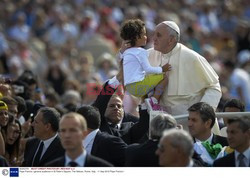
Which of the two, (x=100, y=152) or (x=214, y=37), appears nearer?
(x=100, y=152)

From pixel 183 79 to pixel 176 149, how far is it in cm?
297

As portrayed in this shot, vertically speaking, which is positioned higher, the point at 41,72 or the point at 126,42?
the point at 126,42

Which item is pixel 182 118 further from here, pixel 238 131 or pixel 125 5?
pixel 125 5

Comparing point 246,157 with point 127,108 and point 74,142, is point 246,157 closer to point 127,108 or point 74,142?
point 74,142

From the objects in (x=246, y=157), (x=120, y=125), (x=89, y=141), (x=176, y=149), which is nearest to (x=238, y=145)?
(x=246, y=157)

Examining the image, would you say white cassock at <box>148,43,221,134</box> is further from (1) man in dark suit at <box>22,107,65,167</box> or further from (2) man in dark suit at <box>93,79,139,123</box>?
Answer: (1) man in dark suit at <box>22,107,65,167</box>

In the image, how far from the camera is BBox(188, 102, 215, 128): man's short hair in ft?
34.2

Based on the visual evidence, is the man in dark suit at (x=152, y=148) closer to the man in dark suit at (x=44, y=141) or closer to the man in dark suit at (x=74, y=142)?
the man in dark suit at (x=74, y=142)

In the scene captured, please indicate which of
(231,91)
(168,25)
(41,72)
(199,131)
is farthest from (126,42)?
(41,72)

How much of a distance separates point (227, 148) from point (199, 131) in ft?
1.88

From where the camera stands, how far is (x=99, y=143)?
34.3ft

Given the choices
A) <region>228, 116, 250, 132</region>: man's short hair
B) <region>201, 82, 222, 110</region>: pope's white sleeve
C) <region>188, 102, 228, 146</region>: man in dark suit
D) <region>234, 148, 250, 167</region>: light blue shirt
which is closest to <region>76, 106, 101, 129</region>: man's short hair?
<region>188, 102, 228, 146</region>: man in dark suit

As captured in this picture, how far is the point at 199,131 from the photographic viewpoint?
1054 centimetres

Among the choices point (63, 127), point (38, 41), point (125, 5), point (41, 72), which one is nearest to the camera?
point (63, 127)
